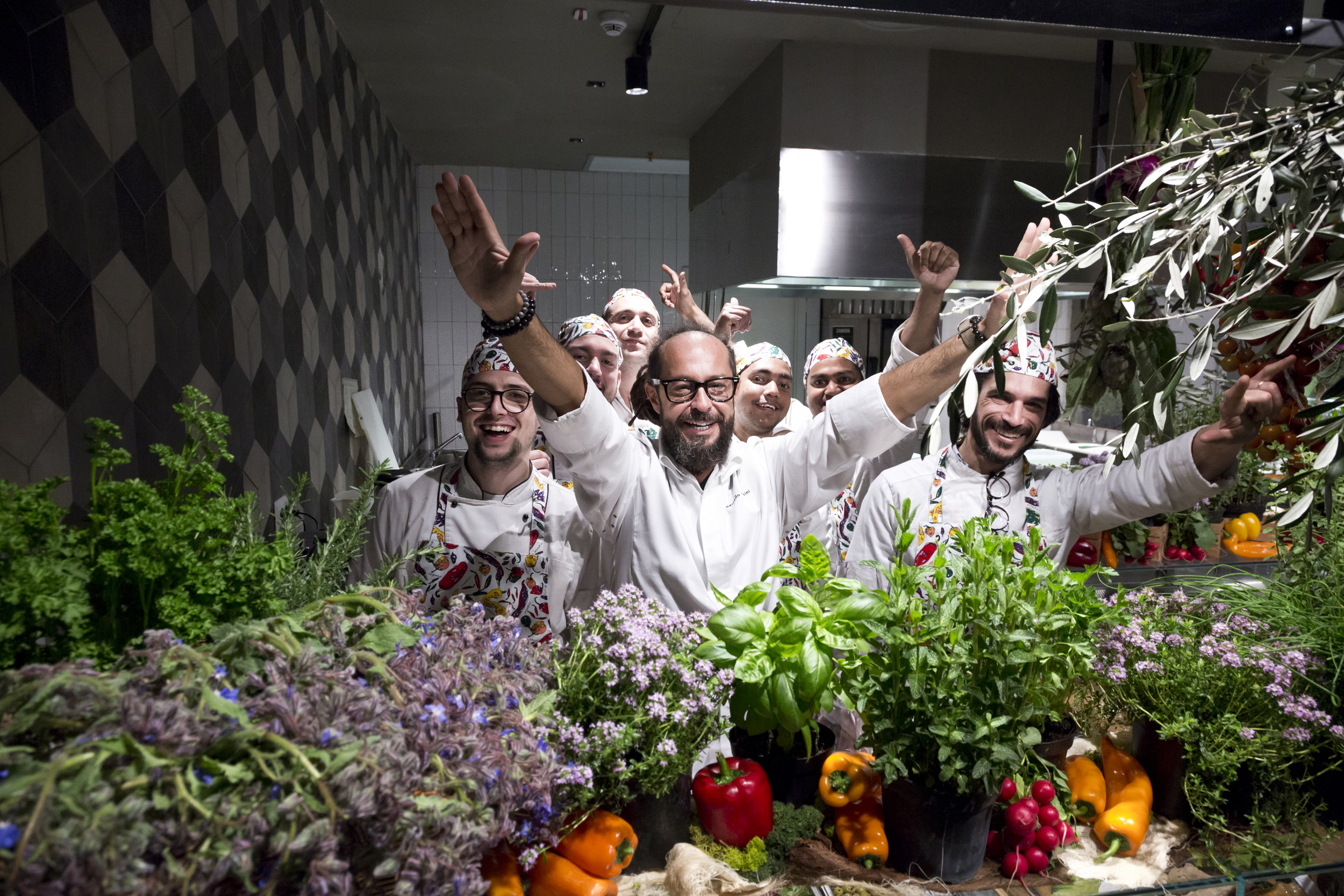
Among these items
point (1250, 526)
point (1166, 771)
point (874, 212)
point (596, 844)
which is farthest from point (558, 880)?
point (874, 212)

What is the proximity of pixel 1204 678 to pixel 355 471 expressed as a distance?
2986 mm

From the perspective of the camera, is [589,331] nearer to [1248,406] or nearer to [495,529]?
[495,529]

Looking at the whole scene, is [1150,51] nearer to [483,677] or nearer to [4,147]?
[483,677]

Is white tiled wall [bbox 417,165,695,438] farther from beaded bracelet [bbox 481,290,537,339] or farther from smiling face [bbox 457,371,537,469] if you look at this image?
beaded bracelet [bbox 481,290,537,339]

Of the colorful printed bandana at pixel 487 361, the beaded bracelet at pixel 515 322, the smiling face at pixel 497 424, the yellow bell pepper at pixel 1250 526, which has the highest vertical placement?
the beaded bracelet at pixel 515 322

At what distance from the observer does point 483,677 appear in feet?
2.25

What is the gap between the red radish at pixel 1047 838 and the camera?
944 millimetres

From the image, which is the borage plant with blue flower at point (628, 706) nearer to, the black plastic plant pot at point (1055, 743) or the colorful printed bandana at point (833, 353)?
the black plastic plant pot at point (1055, 743)

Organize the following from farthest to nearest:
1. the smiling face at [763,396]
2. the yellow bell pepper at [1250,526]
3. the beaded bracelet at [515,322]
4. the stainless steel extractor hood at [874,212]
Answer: the stainless steel extractor hood at [874,212] → the smiling face at [763,396] → the yellow bell pepper at [1250,526] → the beaded bracelet at [515,322]

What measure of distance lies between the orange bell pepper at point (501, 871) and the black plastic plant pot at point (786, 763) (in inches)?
11.8

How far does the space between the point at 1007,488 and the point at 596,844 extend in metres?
1.29

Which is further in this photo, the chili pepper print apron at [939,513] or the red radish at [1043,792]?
the chili pepper print apron at [939,513]

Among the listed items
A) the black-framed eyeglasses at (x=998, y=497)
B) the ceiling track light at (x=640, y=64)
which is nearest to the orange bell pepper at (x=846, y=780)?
the black-framed eyeglasses at (x=998, y=497)

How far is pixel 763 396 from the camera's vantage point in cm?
257
